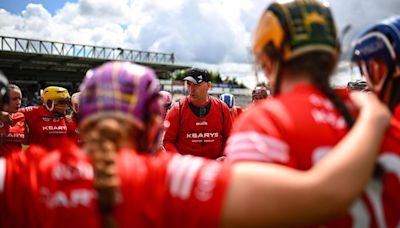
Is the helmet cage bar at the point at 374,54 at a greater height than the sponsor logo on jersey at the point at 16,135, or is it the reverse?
the helmet cage bar at the point at 374,54

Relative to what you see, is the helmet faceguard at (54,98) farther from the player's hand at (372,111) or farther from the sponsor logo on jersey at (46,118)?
the player's hand at (372,111)

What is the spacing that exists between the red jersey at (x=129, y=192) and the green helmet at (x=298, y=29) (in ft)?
1.89

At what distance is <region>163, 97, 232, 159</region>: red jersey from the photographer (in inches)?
266

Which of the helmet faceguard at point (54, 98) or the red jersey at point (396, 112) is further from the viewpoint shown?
the helmet faceguard at point (54, 98)

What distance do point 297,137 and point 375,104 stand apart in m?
0.32

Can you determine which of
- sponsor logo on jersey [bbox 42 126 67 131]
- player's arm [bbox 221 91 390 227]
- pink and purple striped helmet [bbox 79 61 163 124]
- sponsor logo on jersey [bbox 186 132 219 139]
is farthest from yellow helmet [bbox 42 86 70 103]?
player's arm [bbox 221 91 390 227]

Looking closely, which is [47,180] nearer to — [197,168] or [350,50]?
[197,168]

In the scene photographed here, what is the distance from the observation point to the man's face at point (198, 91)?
22.8 feet

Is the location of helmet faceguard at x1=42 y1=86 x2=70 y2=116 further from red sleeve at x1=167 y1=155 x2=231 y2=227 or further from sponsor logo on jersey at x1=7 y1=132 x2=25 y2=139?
red sleeve at x1=167 y1=155 x2=231 y2=227

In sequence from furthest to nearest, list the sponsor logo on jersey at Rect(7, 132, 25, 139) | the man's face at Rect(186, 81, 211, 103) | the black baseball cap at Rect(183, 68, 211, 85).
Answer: the sponsor logo on jersey at Rect(7, 132, 25, 139) → the black baseball cap at Rect(183, 68, 211, 85) → the man's face at Rect(186, 81, 211, 103)

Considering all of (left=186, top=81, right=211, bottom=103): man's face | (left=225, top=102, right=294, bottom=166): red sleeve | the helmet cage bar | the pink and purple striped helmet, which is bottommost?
(left=225, top=102, right=294, bottom=166): red sleeve

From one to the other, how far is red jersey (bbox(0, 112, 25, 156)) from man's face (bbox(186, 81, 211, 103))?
289 centimetres

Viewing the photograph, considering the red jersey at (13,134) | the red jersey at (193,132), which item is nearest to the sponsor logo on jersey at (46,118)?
the red jersey at (13,134)

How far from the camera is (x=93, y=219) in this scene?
1318 millimetres
